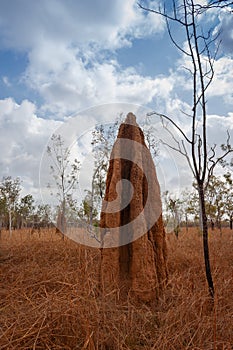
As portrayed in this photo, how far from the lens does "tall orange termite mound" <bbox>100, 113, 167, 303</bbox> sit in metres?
3.91

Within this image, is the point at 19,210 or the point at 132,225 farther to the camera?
the point at 19,210

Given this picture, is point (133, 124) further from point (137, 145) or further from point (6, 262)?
point (6, 262)

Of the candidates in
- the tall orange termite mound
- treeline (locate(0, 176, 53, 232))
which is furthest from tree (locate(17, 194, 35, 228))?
the tall orange termite mound

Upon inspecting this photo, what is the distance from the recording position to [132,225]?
4.04m

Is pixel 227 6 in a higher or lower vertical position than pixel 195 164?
higher

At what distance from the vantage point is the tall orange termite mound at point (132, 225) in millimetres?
3908

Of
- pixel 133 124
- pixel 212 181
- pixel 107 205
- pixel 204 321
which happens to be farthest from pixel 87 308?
pixel 212 181

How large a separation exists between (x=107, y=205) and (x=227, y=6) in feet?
8.41

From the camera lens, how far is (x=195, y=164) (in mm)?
4016

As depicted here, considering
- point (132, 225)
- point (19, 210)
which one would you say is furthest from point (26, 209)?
point (132, 225)

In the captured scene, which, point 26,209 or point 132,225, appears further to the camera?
point 26,209

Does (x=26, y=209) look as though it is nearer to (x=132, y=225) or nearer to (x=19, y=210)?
→ (x=19, y=210)

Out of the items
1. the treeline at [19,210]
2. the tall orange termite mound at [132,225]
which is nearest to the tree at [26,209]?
the treeline at [19,210]

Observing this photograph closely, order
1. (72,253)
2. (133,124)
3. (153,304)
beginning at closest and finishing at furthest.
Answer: (153,304) → (133,124) → (72,253)
